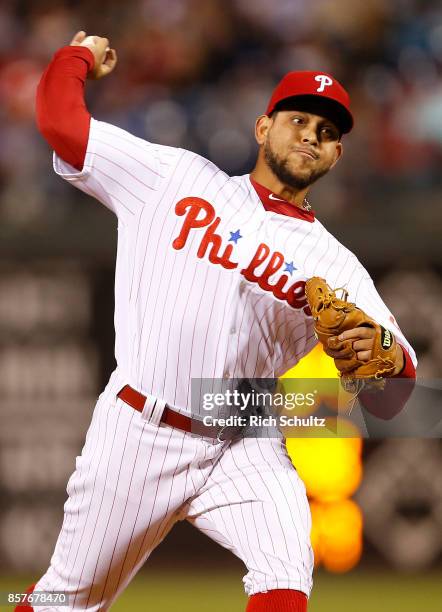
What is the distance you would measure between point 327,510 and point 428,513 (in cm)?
56

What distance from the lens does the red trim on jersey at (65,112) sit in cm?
305

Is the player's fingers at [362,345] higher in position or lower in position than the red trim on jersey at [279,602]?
higher

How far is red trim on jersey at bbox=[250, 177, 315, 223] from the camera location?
3.25m

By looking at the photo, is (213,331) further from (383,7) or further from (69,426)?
(383,7)

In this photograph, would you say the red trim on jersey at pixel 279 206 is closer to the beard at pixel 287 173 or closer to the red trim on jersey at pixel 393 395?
the beard at pixel 287 173

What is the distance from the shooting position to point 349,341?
2783 mm

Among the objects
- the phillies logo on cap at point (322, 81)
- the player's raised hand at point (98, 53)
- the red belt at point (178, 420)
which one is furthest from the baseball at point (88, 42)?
the red belt at point (178, 420)

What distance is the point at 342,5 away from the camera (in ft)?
24.0

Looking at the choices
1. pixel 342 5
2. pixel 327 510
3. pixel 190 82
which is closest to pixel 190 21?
pixel 190 82

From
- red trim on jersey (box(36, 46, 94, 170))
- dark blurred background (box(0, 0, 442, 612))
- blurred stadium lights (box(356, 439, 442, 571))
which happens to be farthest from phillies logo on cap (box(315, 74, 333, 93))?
blurred stadium lights (box(356, 439, 442, 571))

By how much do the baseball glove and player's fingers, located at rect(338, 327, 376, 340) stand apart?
0.01 meters

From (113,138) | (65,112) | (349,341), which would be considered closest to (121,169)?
(113,138)

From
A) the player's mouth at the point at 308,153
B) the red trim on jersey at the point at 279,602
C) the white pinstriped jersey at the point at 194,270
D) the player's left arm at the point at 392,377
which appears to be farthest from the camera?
the player's mouth at the point at 308,153

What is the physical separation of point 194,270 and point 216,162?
3.47 meters
